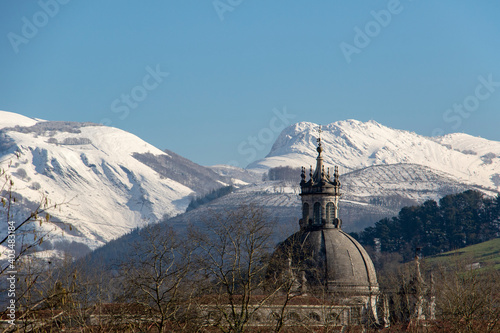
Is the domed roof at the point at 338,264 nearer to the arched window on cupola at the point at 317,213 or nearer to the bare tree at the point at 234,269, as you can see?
the arched window on cupola at the point at 317,213

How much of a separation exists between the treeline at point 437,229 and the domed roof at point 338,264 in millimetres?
104019

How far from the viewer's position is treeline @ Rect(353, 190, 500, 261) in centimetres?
17562

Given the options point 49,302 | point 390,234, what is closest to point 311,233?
point 49,302

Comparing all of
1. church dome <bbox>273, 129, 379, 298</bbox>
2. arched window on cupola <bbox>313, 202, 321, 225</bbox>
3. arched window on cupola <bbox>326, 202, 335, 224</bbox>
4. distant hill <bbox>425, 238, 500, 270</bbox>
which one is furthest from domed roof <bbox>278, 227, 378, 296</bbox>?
distant hill <bbox>425, 238, 500, 270</bbox>

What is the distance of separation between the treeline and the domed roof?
104m

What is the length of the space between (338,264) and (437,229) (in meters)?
111

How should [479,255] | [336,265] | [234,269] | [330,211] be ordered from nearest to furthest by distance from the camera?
[234,269] → [336,265] → [330,211] → [479,255]

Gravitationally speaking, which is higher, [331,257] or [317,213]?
[317,213]

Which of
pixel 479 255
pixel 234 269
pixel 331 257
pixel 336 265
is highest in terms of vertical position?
pixel 479 255

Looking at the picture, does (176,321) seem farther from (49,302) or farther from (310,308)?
(310,308)

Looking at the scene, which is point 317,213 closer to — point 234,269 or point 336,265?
point 336,265

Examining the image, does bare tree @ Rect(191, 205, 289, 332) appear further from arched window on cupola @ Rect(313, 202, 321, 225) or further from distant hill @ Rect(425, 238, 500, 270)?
distant hill @ Rect(425, 238, 500, 270)

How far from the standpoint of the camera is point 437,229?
175750mm

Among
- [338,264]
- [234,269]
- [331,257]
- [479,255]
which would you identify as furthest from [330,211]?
[479,255]
